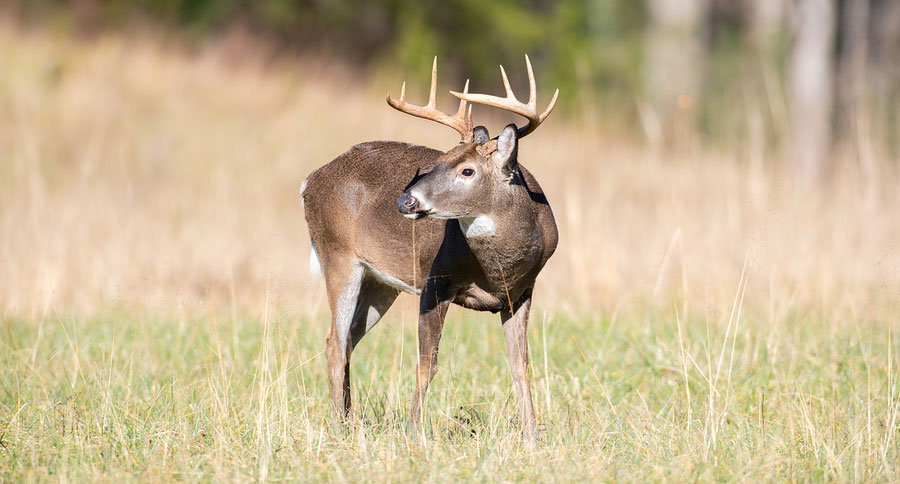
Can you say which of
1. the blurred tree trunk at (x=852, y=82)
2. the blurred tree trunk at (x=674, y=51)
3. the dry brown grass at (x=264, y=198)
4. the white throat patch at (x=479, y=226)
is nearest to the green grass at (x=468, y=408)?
the dry brown grass at (x=264, y=198)

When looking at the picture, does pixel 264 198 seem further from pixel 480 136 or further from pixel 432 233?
pixel 480 136

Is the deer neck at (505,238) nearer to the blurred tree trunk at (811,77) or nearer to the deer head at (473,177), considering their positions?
the deer head at (473,177)

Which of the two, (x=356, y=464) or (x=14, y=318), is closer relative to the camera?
(x=356, y=464)

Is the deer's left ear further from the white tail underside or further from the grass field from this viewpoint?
the white tail underside

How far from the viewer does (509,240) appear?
4.54 meters

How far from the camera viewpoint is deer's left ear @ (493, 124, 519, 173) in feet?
14.8

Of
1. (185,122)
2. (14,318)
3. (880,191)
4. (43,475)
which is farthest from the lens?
(185,122)

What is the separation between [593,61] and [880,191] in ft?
34.8

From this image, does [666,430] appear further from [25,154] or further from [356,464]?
[25,154]

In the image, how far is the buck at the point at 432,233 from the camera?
4.53 m

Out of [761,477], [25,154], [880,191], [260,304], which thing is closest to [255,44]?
[25,154]

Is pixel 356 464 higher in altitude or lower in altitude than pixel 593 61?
lower

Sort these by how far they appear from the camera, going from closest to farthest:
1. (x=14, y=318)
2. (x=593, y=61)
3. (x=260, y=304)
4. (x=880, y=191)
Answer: (x=14, y=318) → (x=260, y=304) → (x=880, y=191) → (x=593, y=61)

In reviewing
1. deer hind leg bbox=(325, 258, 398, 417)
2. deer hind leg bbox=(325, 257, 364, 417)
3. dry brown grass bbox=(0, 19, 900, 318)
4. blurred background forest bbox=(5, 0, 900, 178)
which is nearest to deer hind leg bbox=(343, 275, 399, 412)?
deer hind leg bbox=(325, 258, 398, 417)
